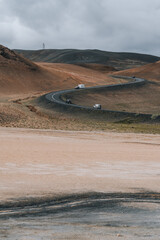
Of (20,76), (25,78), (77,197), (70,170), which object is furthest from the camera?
(20,76)

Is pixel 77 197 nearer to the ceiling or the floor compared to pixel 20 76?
nearer to the floor

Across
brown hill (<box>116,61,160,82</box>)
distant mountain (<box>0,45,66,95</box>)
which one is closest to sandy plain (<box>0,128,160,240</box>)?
distant mountain (<box>0,45,66,95</box>)

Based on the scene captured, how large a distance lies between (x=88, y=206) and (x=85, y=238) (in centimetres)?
267

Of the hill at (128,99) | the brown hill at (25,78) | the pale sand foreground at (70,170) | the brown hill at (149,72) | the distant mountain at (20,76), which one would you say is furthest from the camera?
the brown hill at (149,72)

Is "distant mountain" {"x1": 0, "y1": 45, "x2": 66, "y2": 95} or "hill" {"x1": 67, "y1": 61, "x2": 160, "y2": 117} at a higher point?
"distant mountain" {"x1": 0, "y1": 45, "x2": 66, "y2": 95}

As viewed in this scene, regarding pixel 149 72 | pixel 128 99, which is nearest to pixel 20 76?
pixel 128 99

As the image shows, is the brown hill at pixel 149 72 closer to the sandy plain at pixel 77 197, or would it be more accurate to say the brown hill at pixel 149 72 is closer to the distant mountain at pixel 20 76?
the distant mountain at pixel 20 76

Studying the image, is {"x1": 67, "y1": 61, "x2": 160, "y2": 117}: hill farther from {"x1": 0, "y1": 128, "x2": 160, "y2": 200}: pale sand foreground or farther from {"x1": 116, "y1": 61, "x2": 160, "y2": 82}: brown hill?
{"x1": 0, "y1": 128, "x2": 160, "y2": 200}: pale sand foreground

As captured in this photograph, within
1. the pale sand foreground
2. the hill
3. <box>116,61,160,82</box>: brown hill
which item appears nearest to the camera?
the pale sand foreground

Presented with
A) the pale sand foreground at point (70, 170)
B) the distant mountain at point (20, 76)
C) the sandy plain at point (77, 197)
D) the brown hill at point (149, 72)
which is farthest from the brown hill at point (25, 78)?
the sandy plain at point (77, 197)

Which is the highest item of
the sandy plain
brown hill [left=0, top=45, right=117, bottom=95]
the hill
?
brown hill [left=0, top=45, right=117, bottom=95]

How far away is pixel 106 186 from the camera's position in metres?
13.6

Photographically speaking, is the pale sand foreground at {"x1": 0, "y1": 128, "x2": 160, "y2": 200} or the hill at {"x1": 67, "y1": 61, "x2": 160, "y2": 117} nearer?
the pale sand foreground at {"x1": 0, "y1": 128, "x2": 160, "y2": 200}

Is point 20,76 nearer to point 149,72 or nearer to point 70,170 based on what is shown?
point 149,72
